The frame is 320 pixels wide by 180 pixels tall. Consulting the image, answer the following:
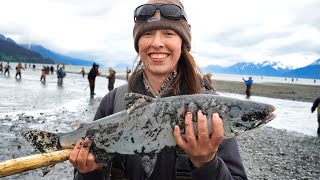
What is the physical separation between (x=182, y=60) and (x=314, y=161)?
1113cm

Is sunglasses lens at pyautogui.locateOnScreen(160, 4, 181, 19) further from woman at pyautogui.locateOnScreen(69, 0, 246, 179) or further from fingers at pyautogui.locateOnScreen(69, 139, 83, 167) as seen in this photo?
fingers at pyautogui.locateOnScreen(69, 139, 83, 167)

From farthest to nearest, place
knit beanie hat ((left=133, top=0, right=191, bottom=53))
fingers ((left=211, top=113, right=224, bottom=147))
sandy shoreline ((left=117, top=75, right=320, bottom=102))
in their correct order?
sandy shoreline ((left=117, top=75, right=320, bottom=102))
knit beanie hat ((left=133, top=0, right=191, bottom=53))
fingers ((left=211, top=113, right=224, bottom=147))

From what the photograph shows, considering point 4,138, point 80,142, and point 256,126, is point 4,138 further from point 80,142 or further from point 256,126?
point 256,126

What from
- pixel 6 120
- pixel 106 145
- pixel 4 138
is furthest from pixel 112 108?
pixel 6 120

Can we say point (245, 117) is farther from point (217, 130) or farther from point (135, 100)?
point (135, 100)

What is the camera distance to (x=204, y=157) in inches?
124

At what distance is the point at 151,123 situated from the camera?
3.43m

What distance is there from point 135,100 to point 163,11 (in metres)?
1.19

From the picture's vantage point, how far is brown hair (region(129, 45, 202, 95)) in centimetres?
384

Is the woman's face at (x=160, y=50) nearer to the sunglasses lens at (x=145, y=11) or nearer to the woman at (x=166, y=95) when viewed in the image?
the woman at (x=166, y=95)

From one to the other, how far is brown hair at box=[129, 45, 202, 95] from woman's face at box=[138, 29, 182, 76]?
16cm

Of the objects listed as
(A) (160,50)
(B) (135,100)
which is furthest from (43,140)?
(A) (160,50)

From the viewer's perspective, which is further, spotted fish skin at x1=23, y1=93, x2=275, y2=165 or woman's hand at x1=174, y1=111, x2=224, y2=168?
spotted fish skin at x1=23, y1=93, x2=275, y2=165

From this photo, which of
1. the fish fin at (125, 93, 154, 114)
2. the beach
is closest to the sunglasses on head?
the fish fin at (125, 93, 154, 114)
